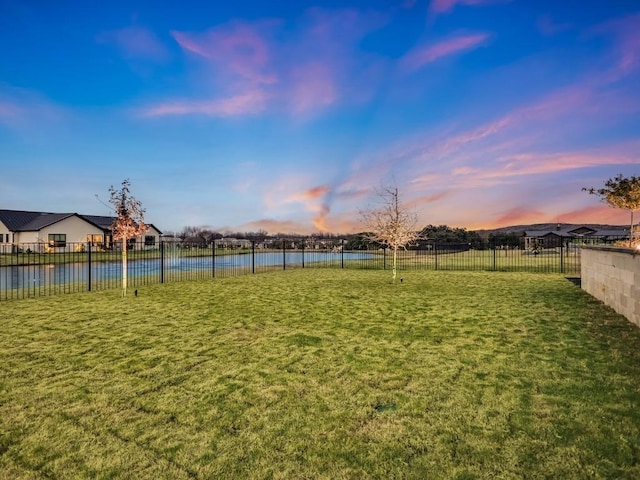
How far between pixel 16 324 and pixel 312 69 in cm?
1452

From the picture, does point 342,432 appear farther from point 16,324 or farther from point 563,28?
point 563,28

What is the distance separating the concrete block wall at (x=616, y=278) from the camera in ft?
23.2

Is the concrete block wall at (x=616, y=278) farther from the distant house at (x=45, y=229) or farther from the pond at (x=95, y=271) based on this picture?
the distant house at (x=45, y=229)

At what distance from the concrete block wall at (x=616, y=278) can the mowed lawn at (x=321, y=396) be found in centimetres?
47

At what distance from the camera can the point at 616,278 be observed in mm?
8328

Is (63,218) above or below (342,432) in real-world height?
above

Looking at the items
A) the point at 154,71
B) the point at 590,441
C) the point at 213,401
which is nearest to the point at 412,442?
the point at 590,441

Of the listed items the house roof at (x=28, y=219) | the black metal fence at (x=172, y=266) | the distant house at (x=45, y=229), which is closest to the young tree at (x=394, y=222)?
the black metal fence at (x=172, y=266)

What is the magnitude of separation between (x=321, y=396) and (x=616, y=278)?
335 inches

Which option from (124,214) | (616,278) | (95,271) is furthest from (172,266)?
(616,278)

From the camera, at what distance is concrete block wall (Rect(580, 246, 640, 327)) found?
706 centimetres

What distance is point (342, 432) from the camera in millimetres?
3119

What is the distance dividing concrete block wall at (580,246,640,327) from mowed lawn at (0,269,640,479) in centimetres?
47

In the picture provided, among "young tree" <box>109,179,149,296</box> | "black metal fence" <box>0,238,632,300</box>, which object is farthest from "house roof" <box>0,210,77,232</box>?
"young tree" <box>109,179,149,296</box>
